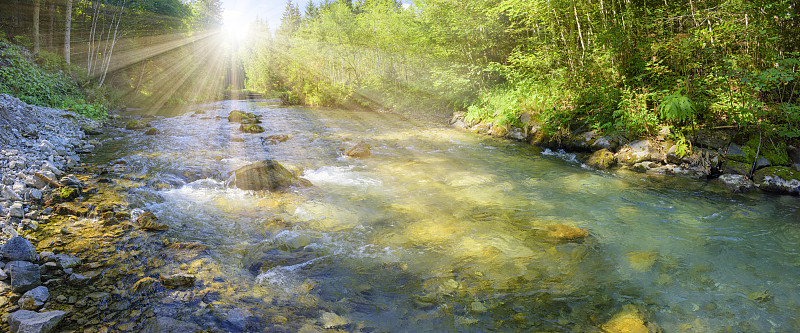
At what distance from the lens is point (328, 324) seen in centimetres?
374

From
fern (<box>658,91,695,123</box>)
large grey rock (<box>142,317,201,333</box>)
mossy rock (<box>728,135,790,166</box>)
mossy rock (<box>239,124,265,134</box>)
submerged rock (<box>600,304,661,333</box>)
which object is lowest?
large grey rock (<box>142,317,201,333</box>)

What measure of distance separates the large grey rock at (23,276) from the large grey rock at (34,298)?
0.10m

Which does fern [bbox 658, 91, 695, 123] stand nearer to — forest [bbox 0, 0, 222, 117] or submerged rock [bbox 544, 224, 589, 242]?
submerged rock [bbox 544, 224, 589, 242]

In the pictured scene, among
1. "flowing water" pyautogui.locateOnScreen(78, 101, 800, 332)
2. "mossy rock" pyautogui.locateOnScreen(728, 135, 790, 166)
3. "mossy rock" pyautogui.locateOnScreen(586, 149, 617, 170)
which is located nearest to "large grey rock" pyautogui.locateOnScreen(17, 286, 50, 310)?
"flowing water" pyautogui.locateOnScreen(78, 101, 800, 332)

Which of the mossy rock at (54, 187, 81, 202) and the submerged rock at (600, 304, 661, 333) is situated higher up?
the mossy rock at (54, 187, 81, 202)

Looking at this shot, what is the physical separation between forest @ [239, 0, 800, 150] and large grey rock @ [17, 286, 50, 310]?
41.1 ft

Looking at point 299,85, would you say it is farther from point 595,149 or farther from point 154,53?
point 595,149

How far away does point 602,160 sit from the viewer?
1024 cm

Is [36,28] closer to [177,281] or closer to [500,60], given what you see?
[177,281]

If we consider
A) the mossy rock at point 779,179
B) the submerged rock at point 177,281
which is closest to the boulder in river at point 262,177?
the submerged rock at point 177,281

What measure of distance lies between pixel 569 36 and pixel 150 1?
34.4m

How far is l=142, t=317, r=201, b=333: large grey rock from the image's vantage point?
135 inches

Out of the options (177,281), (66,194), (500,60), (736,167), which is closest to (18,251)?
(177,281)

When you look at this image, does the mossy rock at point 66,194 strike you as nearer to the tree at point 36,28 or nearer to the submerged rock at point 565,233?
the submerged rock at point 565,233
